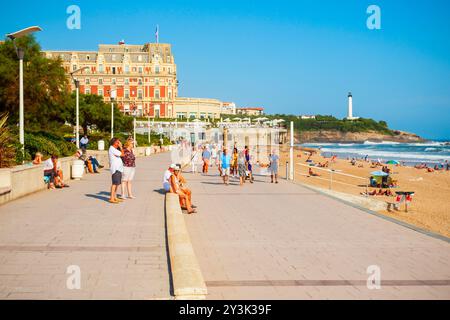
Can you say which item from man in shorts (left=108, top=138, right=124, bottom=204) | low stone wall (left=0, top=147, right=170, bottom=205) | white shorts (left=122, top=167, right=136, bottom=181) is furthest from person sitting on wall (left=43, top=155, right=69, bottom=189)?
man in shorts (left=108, top=138, right=124, bottom=204)

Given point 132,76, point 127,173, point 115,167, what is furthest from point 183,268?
point 132,76

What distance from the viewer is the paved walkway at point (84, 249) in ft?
17.6

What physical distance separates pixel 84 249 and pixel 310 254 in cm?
341

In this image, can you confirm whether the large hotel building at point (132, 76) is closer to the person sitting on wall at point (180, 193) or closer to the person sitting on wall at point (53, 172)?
the person sitting on wall at point (53, 172)

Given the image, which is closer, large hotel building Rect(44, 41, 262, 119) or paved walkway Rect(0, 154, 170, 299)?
paved walkway Rect(0, 154, 170, 299)

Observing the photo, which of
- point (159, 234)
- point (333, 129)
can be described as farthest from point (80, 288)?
point (333, 129)

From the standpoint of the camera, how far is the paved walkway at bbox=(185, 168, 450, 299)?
5.77m

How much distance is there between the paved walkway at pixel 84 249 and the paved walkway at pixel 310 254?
0.79 m

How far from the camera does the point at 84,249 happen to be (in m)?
7.25

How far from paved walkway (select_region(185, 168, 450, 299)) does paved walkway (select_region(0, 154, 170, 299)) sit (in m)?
0.79

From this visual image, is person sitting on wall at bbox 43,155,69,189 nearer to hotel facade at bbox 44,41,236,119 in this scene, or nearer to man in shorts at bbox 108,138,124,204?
man in shorts at bbox 108,138,124,204

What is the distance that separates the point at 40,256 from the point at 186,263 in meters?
2.19

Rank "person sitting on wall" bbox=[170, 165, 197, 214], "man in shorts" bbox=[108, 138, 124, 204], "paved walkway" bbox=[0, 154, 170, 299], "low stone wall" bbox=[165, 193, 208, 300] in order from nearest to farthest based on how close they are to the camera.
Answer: "low stone wall" bbox=[165, 193, 208, 300]
"paved walkway" bbox=[0, 154, 170, 299]
"person sitting on wall" bbox=[170, 165, 197, 214]
"man in shorts" bbox=[108, 138, 124, 204]

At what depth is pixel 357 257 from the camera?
750 cm
